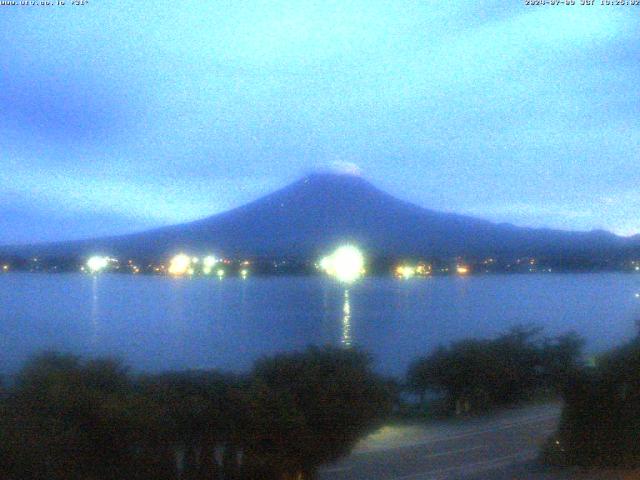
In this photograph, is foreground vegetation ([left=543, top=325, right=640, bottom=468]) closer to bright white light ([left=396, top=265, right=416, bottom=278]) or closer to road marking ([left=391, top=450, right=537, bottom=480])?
road marking ([left=391, top=450, right=537, bottom=480])

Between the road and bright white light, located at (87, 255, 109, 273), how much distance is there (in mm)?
19523

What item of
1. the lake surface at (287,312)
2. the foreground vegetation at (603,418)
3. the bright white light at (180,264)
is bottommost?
the foreground vegetation at (603,418)

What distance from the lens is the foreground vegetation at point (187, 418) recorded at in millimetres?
8430

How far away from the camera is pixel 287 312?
3347cm

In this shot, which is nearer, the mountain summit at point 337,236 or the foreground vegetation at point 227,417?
the foreground vegetation at point 227,417

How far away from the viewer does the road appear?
43.4ft

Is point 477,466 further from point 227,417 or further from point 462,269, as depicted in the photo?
point 462,269

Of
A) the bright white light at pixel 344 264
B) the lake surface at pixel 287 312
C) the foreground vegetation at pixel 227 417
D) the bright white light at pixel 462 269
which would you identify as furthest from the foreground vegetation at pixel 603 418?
the bright white light at pixel 462 269

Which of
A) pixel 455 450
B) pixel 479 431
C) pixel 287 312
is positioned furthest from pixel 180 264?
pixel 455 450

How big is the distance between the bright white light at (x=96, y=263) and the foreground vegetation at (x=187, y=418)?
992 inches

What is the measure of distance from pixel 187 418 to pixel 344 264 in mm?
29413

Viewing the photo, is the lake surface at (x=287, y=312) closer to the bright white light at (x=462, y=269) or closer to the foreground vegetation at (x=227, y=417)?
the bright white light at (x=462, y=269)

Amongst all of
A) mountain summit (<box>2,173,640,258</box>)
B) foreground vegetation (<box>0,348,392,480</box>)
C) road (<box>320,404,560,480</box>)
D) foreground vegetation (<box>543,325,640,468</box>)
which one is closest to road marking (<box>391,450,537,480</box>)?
road (<box>320,404,560,480</box>)

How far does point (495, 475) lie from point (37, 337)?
1371 cm
